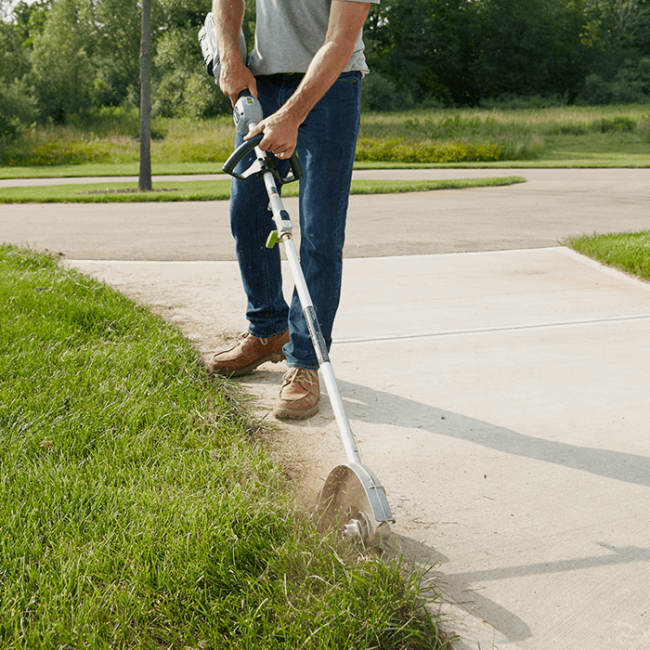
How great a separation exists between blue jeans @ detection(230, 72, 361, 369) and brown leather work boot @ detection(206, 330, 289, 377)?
0.23m

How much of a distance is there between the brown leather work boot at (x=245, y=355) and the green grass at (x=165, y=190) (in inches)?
293

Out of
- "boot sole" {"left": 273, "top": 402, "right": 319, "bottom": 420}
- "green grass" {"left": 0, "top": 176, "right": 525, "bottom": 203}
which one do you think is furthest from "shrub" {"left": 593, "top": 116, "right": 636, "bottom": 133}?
"boot sole" {"left": 273, "top": 402, "right": 319, "bottom": 420}

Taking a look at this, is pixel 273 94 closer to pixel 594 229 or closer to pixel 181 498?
pixel 181 498

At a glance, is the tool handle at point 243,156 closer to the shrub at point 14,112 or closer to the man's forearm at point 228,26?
the man's forearm at point 228,26

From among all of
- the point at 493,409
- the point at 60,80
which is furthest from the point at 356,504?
the point at 60,80

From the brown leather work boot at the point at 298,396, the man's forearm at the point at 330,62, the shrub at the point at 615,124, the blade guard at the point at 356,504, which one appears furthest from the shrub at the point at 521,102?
the blade guard at the point at 356,504

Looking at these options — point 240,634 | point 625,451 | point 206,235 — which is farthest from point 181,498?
point 206,235

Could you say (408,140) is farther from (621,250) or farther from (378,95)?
(378,95)

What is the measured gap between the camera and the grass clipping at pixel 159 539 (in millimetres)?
1435

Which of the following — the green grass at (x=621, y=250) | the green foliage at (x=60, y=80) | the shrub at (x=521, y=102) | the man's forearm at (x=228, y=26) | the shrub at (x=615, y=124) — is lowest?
the green grass at (x=621, y=250)

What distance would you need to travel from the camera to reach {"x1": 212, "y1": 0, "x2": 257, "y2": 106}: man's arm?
9.11 feet

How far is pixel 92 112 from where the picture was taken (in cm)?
3425

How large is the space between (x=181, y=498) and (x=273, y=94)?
181 centimetres

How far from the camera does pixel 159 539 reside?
168 centimetres
